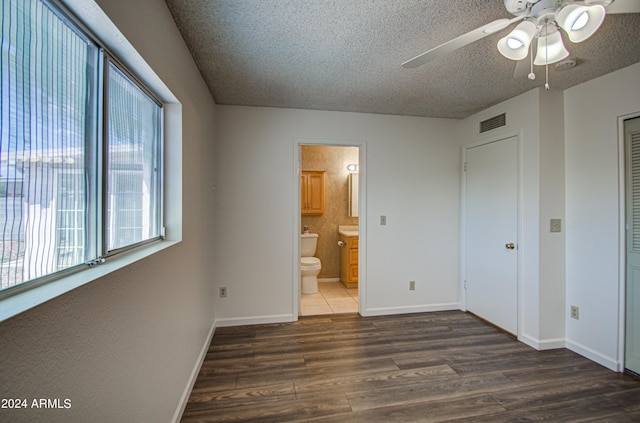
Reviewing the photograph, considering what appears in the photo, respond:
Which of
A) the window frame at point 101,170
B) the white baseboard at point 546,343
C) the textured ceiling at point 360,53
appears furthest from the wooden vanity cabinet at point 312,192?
the white baseboard at point 546,343

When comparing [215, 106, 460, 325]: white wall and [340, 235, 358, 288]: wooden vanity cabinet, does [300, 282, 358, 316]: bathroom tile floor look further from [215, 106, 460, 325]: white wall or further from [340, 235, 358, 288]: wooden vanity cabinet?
[215, 106, 460, 325]: white wall

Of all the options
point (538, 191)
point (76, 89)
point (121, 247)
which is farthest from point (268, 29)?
point (538, 191)

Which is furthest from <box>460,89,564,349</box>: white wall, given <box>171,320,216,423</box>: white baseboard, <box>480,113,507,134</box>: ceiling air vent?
<box>171,320,216,423</box>: white baseboard

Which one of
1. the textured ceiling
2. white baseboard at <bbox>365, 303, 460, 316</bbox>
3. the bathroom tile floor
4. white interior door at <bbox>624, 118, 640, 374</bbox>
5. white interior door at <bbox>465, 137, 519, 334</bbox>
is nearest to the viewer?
the textured ceiling

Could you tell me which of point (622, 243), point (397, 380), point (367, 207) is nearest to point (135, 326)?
point (397, 380)

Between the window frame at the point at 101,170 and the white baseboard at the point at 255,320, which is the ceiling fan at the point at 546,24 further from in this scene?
the white baseboard at the point at 255,320

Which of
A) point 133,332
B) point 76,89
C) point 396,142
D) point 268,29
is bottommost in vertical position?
point 133,332

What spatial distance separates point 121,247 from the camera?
48.9 inches

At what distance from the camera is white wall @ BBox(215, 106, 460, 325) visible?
9.88ft

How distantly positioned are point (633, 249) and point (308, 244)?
3509mm

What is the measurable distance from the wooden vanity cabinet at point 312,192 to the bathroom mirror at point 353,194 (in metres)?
0.51

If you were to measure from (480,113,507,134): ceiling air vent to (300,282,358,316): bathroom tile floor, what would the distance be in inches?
103

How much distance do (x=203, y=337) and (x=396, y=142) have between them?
2906 mm

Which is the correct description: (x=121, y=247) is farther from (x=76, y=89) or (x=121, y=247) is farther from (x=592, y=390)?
(x=592, y=390)
